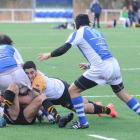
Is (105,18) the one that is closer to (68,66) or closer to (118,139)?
(68,66)

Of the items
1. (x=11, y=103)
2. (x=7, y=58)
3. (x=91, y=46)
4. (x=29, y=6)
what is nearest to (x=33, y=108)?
(x=11, y=103)

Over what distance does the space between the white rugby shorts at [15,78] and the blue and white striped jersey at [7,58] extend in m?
0.07

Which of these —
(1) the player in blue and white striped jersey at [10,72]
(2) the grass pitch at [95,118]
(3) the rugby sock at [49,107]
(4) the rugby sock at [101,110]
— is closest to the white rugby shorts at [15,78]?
(1) the player in blue and white striped jersey at [10,72]

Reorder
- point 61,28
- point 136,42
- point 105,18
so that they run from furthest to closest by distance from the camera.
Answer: point 105,18
point 61,28
point 136,42

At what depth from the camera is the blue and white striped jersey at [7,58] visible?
22.6 ft

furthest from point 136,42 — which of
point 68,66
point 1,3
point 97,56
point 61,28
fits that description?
point 1,3

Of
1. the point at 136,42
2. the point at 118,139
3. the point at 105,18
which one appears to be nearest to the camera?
the point at 118,139

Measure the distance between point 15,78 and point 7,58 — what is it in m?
0.37

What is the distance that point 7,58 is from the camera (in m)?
6.99

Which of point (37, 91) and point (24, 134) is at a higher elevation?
point (37, 91)

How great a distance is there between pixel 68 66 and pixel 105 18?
35.6m

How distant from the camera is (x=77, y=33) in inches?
262

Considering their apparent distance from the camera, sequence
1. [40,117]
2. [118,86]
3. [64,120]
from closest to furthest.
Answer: [64,120] < [118,86] < [40,117]

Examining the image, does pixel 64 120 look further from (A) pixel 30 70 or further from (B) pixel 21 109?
(A) pixel 30 70
